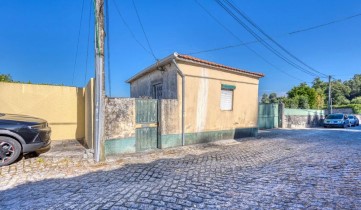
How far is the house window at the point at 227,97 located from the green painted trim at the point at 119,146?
4.79 meters

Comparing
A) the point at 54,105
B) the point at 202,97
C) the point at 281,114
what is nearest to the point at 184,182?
the point at 202,97

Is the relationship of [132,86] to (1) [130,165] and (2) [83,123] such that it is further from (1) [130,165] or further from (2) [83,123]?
(1) [130,165]

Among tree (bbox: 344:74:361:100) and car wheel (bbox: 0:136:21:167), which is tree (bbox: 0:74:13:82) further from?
tree (bbox: 344:74:361:100)

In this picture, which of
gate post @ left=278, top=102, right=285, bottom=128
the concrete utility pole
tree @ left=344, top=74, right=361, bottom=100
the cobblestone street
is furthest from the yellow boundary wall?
tree @ left=344, top=74, right=361, bottom=100

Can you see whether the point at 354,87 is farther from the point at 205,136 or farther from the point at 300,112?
the point at 205,136

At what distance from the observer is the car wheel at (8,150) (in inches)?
200

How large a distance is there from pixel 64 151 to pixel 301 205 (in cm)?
685

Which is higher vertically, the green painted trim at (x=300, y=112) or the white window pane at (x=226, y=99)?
the white window pane at (x=226, y=99)

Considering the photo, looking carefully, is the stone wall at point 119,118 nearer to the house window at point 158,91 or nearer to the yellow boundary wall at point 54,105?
the yellow boundary wall at point 54,105

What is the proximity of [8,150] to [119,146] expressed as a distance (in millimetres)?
2906

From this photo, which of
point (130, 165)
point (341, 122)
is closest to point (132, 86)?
point (130, 165)

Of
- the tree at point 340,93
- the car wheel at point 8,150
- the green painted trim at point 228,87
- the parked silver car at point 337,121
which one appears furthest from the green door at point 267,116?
the tree at point 340,93

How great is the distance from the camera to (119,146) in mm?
6770

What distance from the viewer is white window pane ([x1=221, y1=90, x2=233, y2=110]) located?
9663 millimetres
